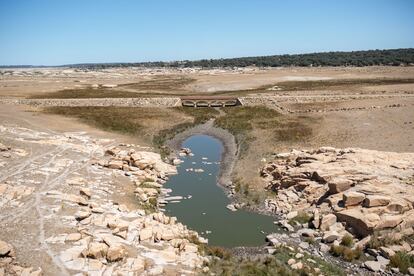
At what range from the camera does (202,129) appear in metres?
54.6

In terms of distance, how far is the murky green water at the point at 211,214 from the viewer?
22.8m

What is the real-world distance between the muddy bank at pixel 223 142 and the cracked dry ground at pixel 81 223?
18.4 feet

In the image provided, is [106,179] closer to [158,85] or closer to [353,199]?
[353,199]

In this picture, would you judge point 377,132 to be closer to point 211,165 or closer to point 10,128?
point 211,165

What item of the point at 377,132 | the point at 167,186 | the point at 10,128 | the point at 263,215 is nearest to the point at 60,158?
the point at 167,186

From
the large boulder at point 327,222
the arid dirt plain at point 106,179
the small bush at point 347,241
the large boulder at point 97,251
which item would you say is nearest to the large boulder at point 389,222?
the small bush at point 347,241

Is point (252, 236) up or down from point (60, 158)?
down

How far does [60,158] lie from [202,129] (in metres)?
A: 24.7

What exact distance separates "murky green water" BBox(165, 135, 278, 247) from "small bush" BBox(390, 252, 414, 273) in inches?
268

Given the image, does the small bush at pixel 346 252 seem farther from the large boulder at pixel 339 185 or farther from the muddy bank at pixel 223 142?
the muddy bank at pixel 223 142

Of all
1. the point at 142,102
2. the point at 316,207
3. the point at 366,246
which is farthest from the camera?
the point at 142,102

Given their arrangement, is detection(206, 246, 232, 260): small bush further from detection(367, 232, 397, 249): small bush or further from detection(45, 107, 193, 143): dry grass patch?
detection(45, 107, 193, 143): dry grass patch

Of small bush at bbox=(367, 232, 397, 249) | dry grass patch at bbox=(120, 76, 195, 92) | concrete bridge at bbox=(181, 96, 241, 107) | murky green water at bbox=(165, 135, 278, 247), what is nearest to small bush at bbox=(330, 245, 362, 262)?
small bush at bbox=(367, 232, 397, 249)

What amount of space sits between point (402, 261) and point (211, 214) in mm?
11889
